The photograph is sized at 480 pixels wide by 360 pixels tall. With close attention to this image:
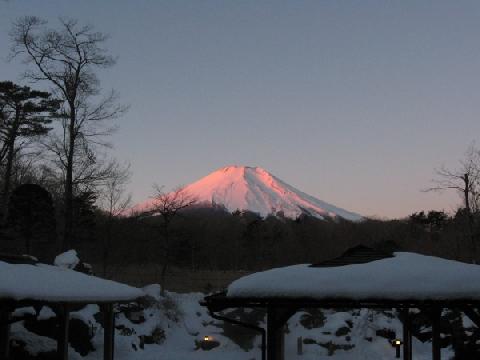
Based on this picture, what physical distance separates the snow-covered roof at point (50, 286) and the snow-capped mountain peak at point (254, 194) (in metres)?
70.8

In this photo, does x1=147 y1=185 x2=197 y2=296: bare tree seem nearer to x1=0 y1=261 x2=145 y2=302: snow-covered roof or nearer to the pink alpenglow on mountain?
x1=0 y1=261 x2=145 y2=302: snow-covered roof

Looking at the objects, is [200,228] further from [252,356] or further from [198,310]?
[252,356]

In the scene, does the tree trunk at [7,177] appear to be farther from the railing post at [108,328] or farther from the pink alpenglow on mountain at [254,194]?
the pink alpenglow on mountain at [254,194]

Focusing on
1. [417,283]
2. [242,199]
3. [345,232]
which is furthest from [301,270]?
[242,199]

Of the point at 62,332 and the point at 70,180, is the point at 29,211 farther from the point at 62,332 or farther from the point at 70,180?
the point at 62,332

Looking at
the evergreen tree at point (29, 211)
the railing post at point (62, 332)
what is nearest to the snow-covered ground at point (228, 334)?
the evergreen tree at point (29, 211)

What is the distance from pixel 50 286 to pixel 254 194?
289 ft

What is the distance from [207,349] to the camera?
25.0 meters

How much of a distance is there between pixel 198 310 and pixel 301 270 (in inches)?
857

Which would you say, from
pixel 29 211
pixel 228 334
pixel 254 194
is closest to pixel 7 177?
pixel 29 211

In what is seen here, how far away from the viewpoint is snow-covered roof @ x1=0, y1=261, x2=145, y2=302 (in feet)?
32.7

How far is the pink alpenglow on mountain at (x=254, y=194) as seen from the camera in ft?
292

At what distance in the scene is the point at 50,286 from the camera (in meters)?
10.8

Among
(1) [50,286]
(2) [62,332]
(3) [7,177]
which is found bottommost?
(2) [62,332]
